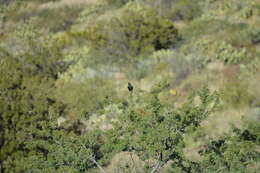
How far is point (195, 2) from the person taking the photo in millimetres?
23109

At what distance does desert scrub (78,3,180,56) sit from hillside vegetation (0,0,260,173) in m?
0.05

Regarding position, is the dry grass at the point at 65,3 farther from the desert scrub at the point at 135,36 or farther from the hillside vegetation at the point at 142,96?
the desert scrub at the point at 135,36

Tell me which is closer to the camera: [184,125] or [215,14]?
[184,125]

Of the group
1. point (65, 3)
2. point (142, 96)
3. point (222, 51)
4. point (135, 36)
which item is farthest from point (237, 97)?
point (65, 3)

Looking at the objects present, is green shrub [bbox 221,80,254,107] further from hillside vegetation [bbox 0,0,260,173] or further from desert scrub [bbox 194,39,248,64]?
desert scrub [bbox 194,39,248,64]

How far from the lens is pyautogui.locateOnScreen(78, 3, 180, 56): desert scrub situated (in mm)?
16531

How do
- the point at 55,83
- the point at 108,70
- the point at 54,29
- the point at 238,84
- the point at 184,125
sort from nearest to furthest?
the point at 184,125 → the point at 238,84 → the point at 55,83 → the point at 108,70 → the point at 54,29

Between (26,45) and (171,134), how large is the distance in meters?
13.0

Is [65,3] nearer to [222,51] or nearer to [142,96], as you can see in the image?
[222,51]

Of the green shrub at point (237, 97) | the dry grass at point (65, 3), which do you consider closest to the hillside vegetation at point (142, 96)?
the green shrub at point (237, 97)

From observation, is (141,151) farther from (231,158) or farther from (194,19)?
(194,19)

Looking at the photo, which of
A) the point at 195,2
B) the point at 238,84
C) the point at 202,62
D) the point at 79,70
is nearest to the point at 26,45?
the point at 79,70

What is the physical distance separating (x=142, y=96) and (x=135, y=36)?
7.25m

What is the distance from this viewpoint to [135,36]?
663 inches
